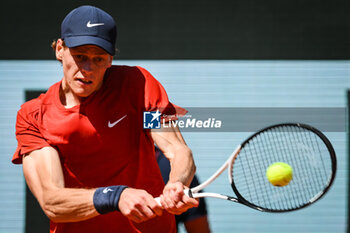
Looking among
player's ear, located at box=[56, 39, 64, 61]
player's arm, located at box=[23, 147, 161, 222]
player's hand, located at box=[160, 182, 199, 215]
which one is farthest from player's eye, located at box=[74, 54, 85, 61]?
player's hand, located at box=[160, 182, 199, 215]

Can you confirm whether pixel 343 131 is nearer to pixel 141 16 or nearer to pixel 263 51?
pixel 263 51

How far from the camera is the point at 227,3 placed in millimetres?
4891

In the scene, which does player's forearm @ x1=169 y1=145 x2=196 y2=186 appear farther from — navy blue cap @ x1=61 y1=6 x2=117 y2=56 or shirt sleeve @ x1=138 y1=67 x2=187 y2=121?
navy blue cap @ x1=61 y1=6 x2=117 y2=56

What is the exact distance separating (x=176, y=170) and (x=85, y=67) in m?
0.60

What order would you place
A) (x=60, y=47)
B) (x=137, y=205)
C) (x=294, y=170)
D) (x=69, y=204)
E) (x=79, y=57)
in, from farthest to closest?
1. (x=294, y=170)
2. (x=60, y=47)
3. (x=79, y=57)
4. (x=69, y=204)
5. (x=137, y=205)

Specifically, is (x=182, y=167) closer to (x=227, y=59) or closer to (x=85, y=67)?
(x=85, y=67)

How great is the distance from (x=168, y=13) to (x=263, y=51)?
3.18 feet

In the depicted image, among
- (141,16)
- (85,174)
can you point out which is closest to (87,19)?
(85,174)

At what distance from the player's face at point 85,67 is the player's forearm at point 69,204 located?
457mm

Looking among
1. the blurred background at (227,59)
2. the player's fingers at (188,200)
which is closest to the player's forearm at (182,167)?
the player's fingers at (188,200)

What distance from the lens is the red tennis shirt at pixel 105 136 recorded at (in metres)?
2.37

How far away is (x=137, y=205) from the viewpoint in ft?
6.57

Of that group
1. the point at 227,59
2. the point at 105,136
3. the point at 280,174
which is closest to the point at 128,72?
the point at 105,136

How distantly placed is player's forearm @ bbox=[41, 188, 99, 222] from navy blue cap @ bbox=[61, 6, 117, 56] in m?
0.63
